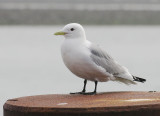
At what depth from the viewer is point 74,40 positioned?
5906 mm

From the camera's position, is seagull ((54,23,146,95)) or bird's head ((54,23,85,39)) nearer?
seagull ((54,23,146,95))

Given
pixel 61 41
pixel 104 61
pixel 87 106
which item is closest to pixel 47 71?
pixel 61 41

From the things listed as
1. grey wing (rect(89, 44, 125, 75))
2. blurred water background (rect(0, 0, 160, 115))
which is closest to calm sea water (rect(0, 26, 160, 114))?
blurred water background (rect(0, 0, 160, 115))

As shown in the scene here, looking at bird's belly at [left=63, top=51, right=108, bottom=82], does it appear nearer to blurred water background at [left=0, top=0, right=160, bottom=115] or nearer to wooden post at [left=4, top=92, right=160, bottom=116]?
wooden post at [left=4, top=92, right=160, bottom=116]

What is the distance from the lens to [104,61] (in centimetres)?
612

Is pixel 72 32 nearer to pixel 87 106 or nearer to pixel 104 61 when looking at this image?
pixel 104 61

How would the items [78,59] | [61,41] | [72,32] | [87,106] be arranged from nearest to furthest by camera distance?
[87,106] → [78,59] → [72,32] → [61,41]

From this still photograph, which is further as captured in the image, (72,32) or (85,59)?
(72,32)

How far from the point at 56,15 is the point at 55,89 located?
27.5 meters

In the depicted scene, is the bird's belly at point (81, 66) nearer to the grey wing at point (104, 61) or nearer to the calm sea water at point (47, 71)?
the grey wing at point (104, 61)

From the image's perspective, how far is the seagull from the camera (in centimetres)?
582

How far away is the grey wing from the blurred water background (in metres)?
5.40

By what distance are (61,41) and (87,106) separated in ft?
69.8

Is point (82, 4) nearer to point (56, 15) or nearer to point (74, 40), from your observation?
point (56, 15)
